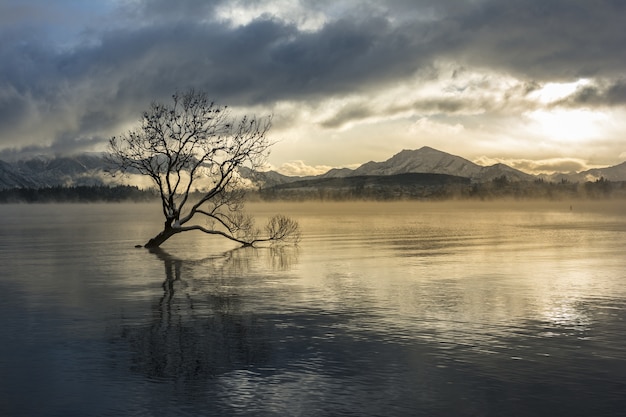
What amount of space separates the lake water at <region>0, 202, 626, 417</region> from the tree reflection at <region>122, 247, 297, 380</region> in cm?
8

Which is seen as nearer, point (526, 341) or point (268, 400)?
point (268, 400)

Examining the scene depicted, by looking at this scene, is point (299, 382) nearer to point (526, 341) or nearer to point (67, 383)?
point (67, 383)

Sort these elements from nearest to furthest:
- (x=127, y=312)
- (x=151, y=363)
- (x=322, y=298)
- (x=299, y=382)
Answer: (x=299, y=382), (x=151, y=363), (x=127, y=312), (x=322, y=298)

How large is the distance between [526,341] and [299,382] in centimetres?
765

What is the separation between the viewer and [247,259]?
4591cm

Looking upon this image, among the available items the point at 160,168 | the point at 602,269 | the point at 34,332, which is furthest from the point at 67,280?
the point at 602,269

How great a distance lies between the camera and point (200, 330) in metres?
20.9

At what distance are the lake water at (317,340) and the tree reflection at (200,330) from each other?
0.08 m

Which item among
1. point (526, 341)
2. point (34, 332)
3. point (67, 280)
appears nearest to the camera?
point (526, 341)

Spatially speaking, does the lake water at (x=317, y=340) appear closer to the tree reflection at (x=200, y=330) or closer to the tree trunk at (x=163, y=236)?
the tree reflection at (x=200, y=330)

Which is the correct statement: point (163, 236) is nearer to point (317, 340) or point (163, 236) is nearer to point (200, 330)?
point (200, 330)

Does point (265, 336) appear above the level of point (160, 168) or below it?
below

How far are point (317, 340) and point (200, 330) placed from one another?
4.03 meters

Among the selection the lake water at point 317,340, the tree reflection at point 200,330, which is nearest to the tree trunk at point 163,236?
the lake water at point 317,340
